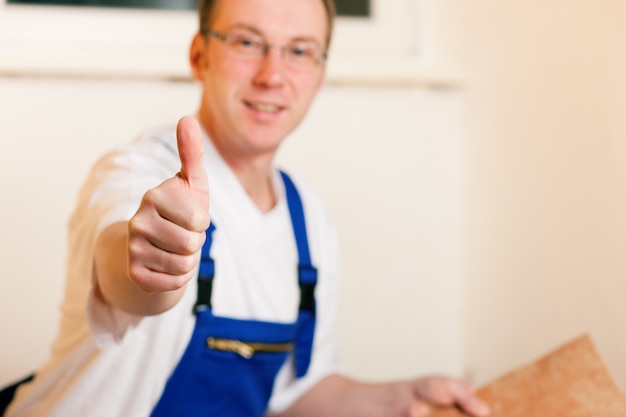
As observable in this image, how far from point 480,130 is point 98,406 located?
1092 mm

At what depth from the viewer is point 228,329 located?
1.08 meters

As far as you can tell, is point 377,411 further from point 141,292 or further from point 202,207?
point 202,207

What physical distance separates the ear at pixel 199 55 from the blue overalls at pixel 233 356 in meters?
0.30

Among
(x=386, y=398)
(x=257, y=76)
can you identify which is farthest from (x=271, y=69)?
(x=386, y=398)

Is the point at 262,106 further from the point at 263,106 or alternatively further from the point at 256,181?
the point at 256,181

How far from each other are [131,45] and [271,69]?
2.01ft

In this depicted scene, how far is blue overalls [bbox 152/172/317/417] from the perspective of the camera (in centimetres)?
105

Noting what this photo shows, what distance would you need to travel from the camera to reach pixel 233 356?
110cm

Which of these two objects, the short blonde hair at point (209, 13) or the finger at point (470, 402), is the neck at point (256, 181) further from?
the finger at point (470, 402)

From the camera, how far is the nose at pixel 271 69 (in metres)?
1.16

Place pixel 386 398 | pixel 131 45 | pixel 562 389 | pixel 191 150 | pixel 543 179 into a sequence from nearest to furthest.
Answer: pixel 191 150 < pixel 562 389 < pixel 386 398 < pixel 543 179 < pixel 131 45

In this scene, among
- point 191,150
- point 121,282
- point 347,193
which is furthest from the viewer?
point 347,193

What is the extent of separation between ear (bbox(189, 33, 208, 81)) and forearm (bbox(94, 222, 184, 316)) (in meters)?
0.49

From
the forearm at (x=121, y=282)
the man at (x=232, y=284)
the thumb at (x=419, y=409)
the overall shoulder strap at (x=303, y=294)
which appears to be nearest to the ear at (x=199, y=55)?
the man at (x=232, y=284)
